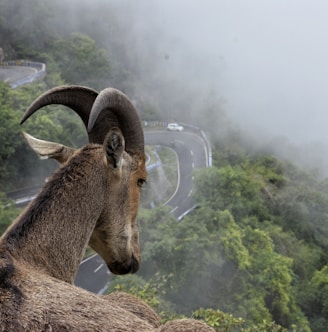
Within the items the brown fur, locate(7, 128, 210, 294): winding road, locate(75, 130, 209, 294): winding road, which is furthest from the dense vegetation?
the brown fur

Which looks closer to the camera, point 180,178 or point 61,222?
point 61,222

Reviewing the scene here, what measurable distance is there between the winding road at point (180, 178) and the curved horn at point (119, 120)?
1360cm

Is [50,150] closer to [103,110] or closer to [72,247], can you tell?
[103,110]

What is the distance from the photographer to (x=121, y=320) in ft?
12.0

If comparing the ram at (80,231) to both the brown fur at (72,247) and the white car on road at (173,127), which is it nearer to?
the brown fur at (72,247)

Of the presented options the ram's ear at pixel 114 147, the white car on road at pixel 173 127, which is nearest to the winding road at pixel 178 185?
the white car on road at pixel 173 127

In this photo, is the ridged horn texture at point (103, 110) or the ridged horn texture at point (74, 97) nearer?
the ridged horn texture at point (103, 110)

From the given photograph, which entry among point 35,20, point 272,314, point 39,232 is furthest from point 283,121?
point 39,232

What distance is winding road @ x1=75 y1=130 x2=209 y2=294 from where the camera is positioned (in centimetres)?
1925

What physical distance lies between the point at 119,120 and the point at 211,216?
1631 centimetres

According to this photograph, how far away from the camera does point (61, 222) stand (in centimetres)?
430

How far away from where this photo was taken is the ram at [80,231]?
11.4ft

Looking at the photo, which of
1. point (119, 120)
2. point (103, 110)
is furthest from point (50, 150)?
point (119, 120)

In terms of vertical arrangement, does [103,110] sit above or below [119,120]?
above
